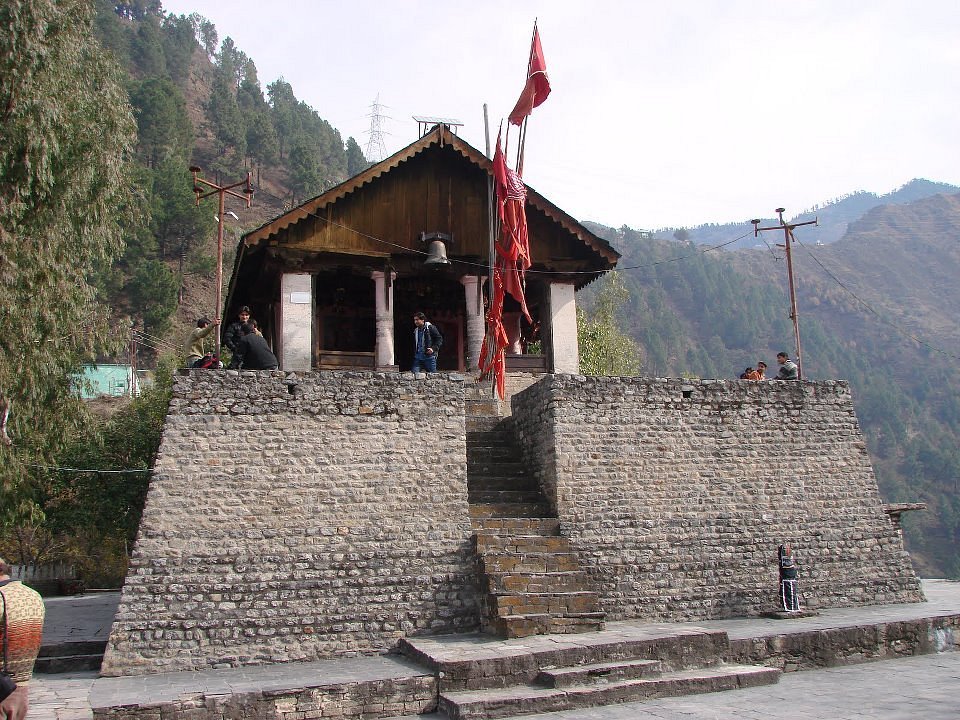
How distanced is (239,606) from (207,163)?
70.3 metres

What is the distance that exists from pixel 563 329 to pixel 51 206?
10.1 m

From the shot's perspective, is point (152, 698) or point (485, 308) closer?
point (152, 698)

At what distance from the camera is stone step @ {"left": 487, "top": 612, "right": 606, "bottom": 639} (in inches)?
389

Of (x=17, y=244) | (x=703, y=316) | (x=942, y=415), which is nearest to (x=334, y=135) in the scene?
(x=703, y=316)

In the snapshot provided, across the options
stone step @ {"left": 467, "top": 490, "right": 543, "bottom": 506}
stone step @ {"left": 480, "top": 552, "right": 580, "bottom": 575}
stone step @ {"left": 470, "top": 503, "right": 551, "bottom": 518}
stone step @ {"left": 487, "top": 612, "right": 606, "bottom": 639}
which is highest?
stone step @ {"left": 467, "top": 490, "right": 543, "bottom": 506}

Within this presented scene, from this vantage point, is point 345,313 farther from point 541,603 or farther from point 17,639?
point 17,639

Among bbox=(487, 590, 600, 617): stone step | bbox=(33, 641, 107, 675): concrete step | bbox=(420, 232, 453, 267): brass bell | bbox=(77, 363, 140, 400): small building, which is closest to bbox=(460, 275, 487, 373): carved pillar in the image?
bbox=(420, 232, 453, 267): brass bell

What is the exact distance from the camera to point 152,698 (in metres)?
8.17

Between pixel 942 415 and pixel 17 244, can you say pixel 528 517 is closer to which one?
pixel 17 244

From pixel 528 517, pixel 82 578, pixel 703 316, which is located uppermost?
pixel 703 316

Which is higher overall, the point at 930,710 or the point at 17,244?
the point at 17,244

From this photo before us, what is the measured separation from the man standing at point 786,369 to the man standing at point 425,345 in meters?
6.07

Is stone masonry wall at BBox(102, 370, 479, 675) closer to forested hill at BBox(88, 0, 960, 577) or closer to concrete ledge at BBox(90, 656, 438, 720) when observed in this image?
concrete ledge at BBox(90, 656, 438, 720)

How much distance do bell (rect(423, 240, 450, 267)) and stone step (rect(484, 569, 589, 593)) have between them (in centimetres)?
786
